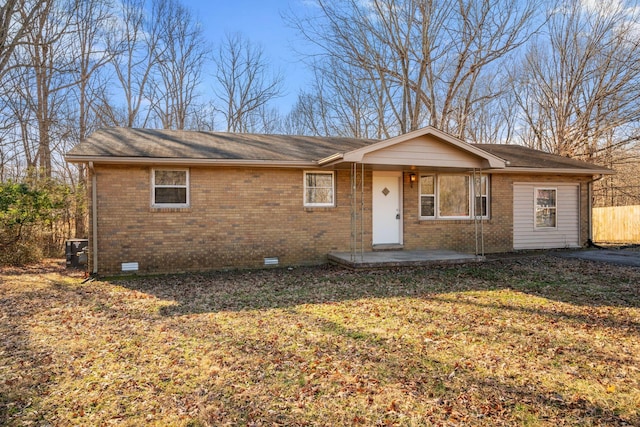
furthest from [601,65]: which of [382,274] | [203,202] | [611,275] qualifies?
[203,202]

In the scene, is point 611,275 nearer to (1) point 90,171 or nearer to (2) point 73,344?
(2) point 73,344

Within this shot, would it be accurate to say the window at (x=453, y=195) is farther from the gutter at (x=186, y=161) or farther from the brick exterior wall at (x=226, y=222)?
the gutter at (x=186, y=161)

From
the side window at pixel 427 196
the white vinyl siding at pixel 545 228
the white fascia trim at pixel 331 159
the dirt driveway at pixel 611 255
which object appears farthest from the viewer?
the white vinyl siding at pixel 545 228

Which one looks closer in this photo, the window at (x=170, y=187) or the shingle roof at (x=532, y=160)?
the window at (x=170, y=187)

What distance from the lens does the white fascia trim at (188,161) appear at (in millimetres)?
8761

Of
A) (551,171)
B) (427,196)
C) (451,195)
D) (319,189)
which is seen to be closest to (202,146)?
(319,189)

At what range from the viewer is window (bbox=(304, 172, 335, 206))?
35.5ft

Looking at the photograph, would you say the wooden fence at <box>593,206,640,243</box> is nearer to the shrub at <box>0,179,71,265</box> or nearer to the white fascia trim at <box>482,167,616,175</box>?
the white fascia trim at <box>482,167,616,175</box>

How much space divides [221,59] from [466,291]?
22600mm

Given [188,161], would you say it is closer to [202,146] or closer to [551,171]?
[202,146]

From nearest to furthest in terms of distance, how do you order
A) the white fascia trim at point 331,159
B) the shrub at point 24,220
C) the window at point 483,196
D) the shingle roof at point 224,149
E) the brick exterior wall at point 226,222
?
the white fascia trim at point 331,159 < the shingle roof at point 224,149 < the brick exterior wall at point 226,222 < the shrub at point 24,220 < the window at point 483,196

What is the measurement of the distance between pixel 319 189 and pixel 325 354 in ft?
22.7

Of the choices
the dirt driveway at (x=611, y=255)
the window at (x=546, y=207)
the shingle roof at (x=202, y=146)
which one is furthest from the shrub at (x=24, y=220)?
the dirt driveway at (x=611, y=255)

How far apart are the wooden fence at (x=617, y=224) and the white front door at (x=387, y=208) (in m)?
11.9
